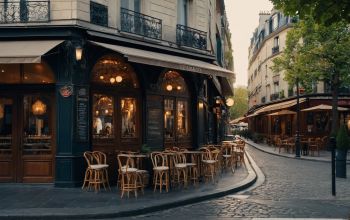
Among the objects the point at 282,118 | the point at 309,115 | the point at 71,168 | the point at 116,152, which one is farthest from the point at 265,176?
the point at 282,118

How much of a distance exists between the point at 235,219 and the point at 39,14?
7.29 m

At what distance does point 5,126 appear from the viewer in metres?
12.8

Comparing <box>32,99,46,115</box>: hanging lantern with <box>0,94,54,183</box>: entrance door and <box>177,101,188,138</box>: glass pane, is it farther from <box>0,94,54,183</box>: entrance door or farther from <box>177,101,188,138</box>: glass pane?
<box>177,101,188,138</box>: glass pane

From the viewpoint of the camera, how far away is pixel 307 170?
1742 centimetres

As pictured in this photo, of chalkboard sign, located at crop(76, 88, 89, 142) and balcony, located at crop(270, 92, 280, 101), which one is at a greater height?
balcony, located at crop(270, 92, 280, 101)

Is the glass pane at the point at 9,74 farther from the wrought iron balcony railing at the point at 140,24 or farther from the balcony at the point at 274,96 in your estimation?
the balcony at the point at 274,96

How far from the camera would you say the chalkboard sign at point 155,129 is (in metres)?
14.3

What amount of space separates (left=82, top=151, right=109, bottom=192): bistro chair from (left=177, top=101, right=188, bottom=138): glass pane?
444cm

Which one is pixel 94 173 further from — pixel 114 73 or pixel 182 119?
pixel 182 119

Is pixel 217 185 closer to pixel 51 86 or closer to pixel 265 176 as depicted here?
pixel 265 176

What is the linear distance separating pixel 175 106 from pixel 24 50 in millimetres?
5896

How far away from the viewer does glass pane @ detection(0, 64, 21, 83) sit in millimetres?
12531

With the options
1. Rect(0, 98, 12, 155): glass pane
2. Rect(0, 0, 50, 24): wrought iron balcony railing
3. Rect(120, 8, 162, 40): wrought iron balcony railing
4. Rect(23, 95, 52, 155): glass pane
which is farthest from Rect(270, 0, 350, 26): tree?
Rect(0, 98, 12, 155): glass pane

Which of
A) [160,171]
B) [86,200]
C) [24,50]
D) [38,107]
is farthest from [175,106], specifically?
[86,200]
